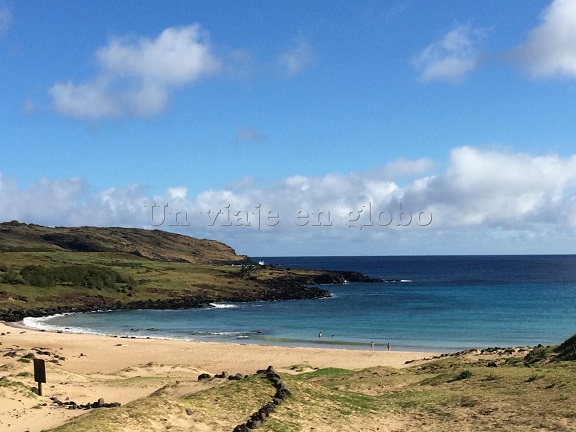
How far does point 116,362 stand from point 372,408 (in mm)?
31420

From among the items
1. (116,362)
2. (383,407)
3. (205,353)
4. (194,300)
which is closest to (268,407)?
(383,407)

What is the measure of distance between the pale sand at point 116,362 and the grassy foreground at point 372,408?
3.05 m

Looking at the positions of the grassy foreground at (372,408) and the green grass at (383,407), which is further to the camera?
the green grass at (383,407)

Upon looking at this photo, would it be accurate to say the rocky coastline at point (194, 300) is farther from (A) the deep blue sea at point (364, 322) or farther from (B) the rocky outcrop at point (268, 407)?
(B) the rocky outcrop at point (268, 407)

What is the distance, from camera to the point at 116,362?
152 ft

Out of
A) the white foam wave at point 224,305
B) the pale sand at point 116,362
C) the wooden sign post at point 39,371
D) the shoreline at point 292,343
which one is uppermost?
the wooden sign post at point 39,371

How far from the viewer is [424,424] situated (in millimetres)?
18969

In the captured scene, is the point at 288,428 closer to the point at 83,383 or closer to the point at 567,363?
the point at 83,383

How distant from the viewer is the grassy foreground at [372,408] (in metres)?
17.3

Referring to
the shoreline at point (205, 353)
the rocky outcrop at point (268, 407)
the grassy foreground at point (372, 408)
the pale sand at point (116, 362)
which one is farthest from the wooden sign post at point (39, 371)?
the shoreline at point (205, 353)

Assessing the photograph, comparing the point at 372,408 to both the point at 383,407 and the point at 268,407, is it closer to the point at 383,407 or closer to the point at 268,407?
the point at 383,407

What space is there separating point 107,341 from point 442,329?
44192mm

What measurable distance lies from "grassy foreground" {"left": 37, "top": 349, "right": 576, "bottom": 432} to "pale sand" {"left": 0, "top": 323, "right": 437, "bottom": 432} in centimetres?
305

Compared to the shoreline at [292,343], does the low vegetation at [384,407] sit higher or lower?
higher
